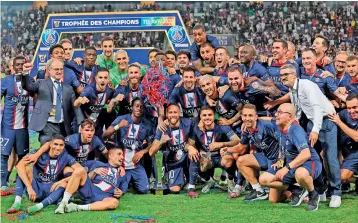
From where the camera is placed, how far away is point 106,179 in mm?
6977

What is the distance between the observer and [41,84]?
25.0 ft

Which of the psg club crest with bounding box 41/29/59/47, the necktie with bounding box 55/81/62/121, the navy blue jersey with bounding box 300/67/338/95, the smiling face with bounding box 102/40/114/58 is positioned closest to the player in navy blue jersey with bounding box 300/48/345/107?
the navy blue jersey with bounding box 300/67/338/95

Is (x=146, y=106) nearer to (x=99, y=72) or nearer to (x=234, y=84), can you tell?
(x=99, y=72)

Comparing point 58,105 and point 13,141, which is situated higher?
point 58,105

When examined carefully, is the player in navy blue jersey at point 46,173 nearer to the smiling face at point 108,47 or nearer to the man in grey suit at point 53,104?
the man in grey suit at point 53,104

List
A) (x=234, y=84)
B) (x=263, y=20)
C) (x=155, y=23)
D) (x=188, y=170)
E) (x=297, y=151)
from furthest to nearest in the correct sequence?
(x=263, y=20) → (x=155, y=23) → (x=188, y=170) → (x=234, y=84) → (x=297, y=151)

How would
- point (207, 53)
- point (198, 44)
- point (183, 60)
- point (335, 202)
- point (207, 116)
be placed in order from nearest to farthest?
point (335, 202) → point (207, 116) → point (207, 53) → point (198, 44) → point (183, 60)

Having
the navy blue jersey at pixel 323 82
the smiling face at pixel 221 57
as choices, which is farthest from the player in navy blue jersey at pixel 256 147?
the smiling face at pixel 221 57

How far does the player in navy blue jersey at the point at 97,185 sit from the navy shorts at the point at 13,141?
1.16m

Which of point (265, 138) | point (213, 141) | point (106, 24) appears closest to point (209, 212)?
point (265, 138)

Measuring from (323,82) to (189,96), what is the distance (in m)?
1.72

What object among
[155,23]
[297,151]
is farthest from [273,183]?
[155,23]

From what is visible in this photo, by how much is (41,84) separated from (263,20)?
2372cm

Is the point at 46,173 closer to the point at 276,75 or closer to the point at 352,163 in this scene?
the point at 276,75
